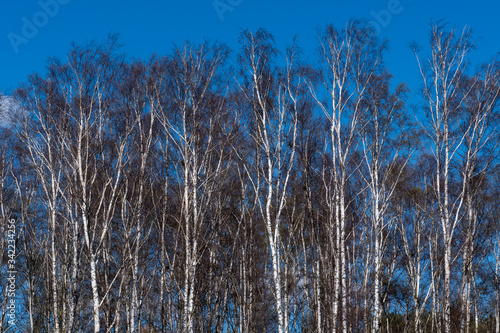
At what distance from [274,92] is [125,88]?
4.15 metres

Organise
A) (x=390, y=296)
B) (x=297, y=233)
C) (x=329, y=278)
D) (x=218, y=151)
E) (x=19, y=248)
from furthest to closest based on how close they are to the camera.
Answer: (x=390, y=296), (x=19, y=248), (x=297, y=233), (x=218, y=151), (x=329, y=278)

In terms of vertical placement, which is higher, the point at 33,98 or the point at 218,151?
the point at 33,98

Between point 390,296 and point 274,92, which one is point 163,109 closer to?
point 274,92

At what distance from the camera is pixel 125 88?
15.6 meters

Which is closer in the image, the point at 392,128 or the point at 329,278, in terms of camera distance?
the point at 329,278

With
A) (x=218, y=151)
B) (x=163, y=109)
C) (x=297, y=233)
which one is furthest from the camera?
(x=297, y=233)

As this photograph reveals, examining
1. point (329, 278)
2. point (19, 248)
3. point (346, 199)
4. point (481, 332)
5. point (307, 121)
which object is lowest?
point (481, 332)

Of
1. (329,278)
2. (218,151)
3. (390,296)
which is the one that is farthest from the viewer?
(390,296)

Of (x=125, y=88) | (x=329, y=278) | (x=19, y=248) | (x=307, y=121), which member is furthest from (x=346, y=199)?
(x=19, y=248)

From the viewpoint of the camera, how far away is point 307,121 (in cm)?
1691

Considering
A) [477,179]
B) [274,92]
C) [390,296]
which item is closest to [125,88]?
[274,92]

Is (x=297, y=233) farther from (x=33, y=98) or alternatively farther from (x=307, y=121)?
(x=33, y=98)

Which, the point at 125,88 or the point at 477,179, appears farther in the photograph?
the point at 477,179

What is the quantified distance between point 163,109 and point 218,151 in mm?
2428
